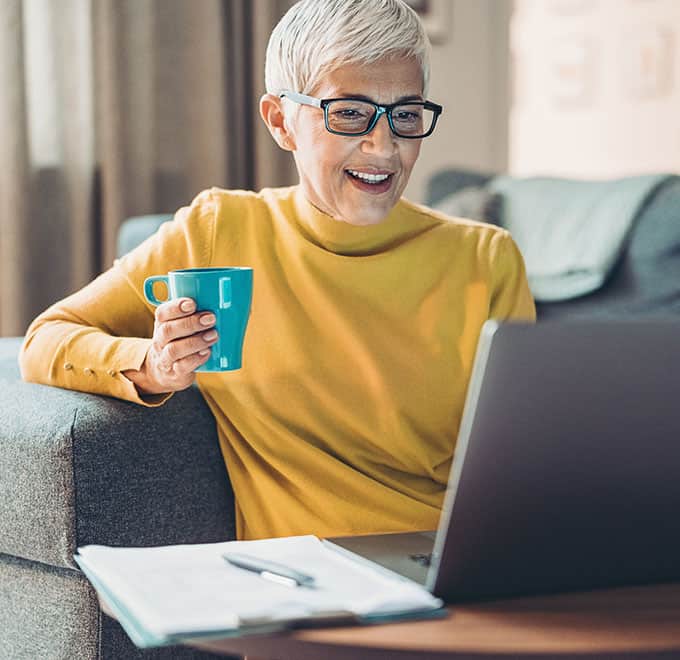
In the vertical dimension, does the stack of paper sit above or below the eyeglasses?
below

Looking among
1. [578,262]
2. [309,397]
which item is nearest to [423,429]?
[309,397]

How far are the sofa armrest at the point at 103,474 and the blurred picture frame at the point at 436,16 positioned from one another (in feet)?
8.98

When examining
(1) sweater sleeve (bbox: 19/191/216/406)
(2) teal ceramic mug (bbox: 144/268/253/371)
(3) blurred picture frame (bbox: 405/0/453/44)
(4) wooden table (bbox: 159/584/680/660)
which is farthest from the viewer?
(3) blurred picture frame (bbox: 405/0/453/44)

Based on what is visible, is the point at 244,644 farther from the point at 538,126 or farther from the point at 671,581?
the point at 538,126

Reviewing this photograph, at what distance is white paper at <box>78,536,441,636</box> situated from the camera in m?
0.74

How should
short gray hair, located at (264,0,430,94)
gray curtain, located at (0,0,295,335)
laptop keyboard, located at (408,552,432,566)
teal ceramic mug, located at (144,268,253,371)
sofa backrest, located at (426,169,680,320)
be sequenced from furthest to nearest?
gray curtain, located at (0,0,295,335) < sofa backrest, located at (426,169,680,320) < short gray hair, located at (264,0,430,94) < teal ceramic mug, located at (144,268,253,371) < laptop keyboard, located at (408,552,432,566)

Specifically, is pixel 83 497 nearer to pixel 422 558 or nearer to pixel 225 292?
pixel 225 292

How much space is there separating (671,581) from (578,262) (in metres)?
1.71

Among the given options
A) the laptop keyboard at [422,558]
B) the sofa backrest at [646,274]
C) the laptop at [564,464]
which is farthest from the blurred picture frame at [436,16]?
the laptop at [564,464]

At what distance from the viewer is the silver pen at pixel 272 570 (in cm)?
82

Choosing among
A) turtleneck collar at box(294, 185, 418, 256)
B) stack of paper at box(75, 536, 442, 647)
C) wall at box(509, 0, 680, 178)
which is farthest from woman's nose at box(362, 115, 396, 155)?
wall at box(509, 0, 680, 178)

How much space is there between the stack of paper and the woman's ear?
2.00 ft

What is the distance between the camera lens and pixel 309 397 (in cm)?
135

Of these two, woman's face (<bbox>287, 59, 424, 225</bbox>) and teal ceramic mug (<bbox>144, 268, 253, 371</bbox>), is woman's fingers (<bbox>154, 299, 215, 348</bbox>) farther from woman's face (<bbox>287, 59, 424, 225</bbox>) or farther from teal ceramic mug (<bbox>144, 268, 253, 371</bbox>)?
woman's face (<bbox>287, 59, 424, 225</bbox>)
